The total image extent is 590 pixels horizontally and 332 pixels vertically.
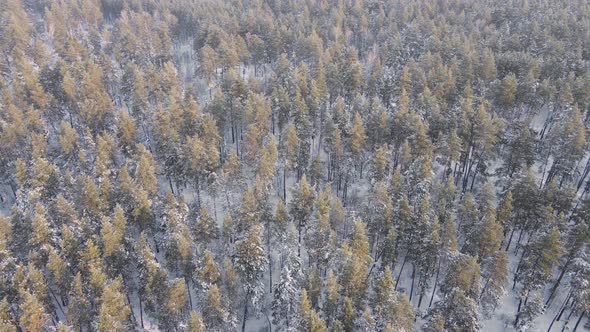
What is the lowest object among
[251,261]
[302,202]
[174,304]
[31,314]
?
[174,304]

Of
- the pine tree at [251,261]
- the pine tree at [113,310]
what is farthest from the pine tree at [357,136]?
the pine tree at [113,310]

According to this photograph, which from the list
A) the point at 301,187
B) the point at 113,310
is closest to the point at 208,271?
the point at 113,310

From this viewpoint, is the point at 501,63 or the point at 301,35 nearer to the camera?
the point at 501,63

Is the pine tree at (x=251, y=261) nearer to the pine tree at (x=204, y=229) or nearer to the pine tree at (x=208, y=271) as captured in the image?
the pine tree at (x=208, y=271)

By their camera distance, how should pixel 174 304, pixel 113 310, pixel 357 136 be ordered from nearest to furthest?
pixel 113 310 → pixel 174 304 → pixel 357 136

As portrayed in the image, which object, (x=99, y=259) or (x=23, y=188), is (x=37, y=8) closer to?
(x=23, y=188)

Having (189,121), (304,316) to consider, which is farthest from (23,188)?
(304,316)

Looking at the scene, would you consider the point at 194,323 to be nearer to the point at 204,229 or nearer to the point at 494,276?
the point at 204,229

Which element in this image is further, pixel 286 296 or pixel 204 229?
pixel 204 229
